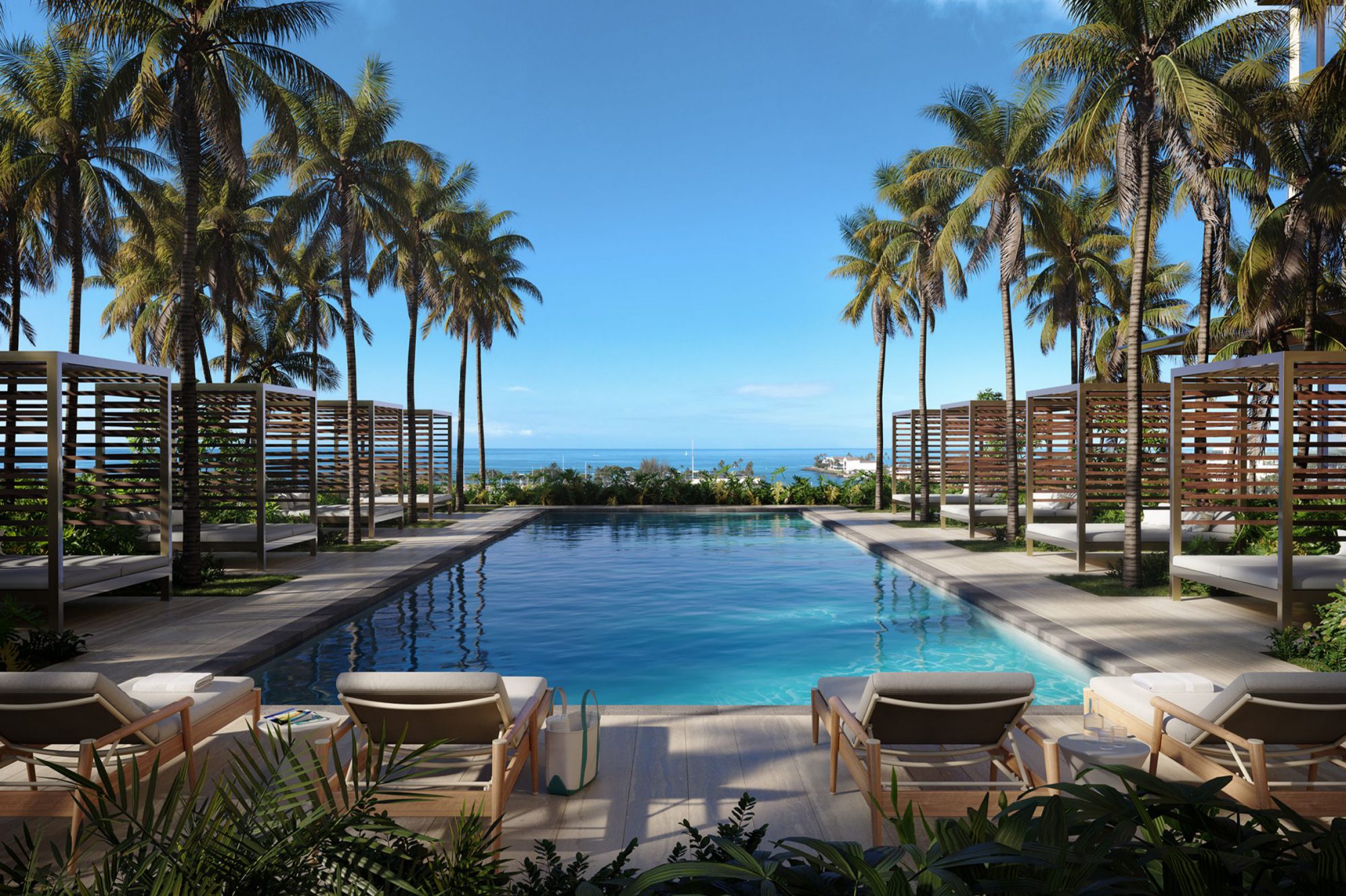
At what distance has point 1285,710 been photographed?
12.3 ft

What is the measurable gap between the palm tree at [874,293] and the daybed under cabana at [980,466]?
10.4 ft

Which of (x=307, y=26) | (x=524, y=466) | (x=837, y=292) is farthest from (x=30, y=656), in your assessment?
(x=524, y=466)

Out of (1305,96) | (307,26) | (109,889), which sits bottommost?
(109,889)

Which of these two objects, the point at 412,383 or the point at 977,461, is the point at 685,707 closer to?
the point at 977,461

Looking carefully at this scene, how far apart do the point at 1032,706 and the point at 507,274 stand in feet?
78.5

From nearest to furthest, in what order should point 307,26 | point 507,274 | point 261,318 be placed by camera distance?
1. point 307,26
2. point 507,274
3. point 261,318

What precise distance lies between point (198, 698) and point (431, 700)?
5.37ft

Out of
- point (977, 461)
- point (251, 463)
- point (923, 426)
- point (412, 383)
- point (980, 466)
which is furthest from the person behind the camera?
point (923, 426)

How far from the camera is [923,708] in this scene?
12.9ft

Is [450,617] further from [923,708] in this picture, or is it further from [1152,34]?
[1152,34]

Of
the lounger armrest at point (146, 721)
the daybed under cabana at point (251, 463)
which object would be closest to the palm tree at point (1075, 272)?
the daybed under cabana at point (251, 463)

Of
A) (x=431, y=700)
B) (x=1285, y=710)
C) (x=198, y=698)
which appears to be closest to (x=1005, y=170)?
(x=1285, y=710)

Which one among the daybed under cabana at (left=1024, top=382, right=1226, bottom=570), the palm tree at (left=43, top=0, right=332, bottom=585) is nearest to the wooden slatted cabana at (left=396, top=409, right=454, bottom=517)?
the palm tree at (left=43, top=0, right=332, bottom=585)

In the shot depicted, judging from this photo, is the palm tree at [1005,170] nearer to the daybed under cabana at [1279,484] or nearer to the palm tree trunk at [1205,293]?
the palm tree trunk at [1205,293]
